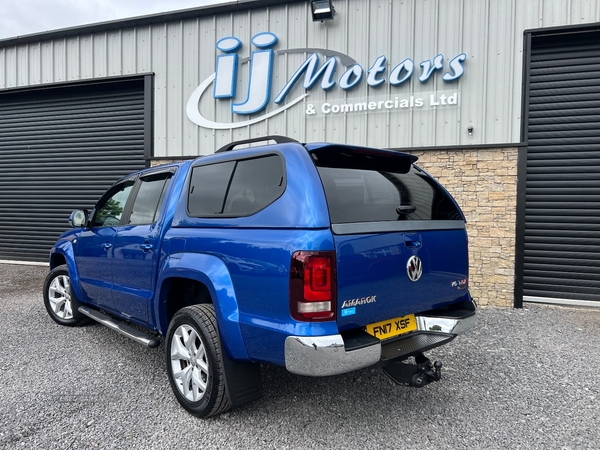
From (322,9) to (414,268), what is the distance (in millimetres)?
5840

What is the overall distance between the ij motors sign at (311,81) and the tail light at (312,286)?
533 cm

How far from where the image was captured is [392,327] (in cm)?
267

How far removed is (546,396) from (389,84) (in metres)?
5.20

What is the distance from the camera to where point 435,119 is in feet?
22.2

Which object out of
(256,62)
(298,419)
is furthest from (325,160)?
(256,62)

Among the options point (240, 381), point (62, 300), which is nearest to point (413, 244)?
point (240, 381)

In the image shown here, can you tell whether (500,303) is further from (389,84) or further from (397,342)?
(397,342)

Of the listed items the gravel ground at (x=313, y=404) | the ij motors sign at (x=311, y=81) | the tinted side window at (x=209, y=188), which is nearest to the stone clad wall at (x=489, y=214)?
the ij motors sign at (x=311, y=81)

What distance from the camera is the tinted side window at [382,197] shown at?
2.56 metres

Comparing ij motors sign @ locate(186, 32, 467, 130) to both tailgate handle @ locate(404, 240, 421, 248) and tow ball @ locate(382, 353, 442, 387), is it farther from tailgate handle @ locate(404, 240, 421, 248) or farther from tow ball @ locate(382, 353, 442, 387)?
tow ball @ locate(382, 353, 442, 387)

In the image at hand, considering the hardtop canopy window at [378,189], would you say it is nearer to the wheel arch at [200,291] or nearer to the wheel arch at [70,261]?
the wheel arch at [200,291]

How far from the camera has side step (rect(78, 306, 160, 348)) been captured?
3.40 m

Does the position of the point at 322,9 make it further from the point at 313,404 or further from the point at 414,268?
the point at 313,404

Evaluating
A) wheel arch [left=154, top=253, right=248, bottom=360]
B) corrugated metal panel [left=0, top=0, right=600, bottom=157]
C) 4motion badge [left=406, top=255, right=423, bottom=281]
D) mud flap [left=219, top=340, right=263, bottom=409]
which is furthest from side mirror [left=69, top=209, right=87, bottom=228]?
corrugated metal panel [left=0, top=0, right=600, bottom=157]
